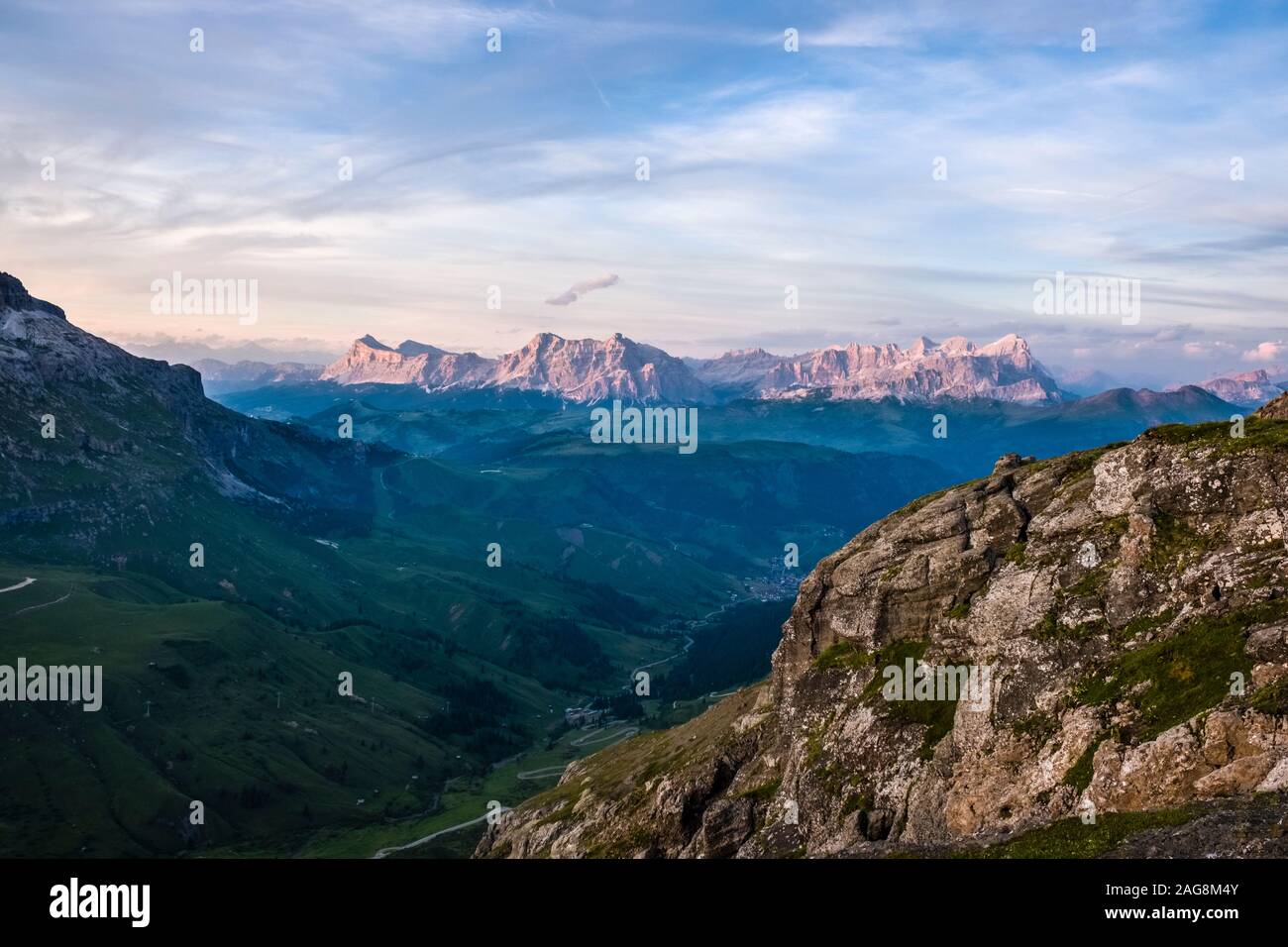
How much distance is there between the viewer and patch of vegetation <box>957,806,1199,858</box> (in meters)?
→ 50.7

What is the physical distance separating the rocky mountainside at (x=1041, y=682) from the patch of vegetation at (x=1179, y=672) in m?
0.19

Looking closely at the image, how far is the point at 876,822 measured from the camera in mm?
78125

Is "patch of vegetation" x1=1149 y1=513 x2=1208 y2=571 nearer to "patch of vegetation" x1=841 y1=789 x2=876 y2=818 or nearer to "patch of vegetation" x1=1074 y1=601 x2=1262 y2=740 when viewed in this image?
"patch of vegetation" x1=1074 y1=601 x2=1262 y2=740

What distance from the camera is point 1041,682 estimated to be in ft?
245

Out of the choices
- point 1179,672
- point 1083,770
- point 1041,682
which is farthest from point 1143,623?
point 1083,770

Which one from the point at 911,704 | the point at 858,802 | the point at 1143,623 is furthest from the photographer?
the point at 911,704

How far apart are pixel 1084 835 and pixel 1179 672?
60.5ft

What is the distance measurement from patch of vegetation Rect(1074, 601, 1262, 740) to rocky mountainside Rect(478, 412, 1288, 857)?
0.19 meters

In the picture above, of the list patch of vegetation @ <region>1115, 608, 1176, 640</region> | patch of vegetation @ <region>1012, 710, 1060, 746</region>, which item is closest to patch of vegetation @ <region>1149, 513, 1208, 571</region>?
patch of vegetation @ <region>1115, 608, 1176, 640</region>

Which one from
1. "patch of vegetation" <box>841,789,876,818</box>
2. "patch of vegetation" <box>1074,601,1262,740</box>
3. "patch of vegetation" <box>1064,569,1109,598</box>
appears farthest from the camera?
"patch of vegetation" <box>841,789,876,818</box>

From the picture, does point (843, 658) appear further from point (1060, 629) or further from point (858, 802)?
point (1060, 629)
